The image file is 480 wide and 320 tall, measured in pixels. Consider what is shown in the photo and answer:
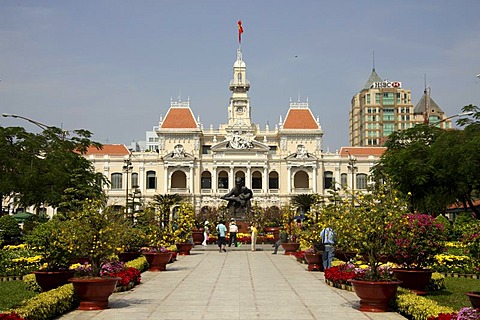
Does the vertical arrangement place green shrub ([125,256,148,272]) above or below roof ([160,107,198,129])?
below

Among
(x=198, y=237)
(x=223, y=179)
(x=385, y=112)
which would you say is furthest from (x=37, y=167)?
(x=385, y=112)

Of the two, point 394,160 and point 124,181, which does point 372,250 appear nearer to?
point 394,160

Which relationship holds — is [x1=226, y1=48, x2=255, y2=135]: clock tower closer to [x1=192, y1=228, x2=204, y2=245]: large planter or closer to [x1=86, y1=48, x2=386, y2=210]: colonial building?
[x1=86, y1=48, x2=386, y2=210]: colonial building

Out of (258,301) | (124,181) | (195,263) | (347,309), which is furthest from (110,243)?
(124,181)

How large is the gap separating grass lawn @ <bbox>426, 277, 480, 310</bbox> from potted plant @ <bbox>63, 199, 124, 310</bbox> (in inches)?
291

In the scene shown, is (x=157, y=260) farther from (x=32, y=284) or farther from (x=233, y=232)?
(x=233, y=232)

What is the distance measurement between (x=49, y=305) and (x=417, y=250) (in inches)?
340

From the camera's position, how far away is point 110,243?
1412 centimetres

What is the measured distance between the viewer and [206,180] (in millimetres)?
87312

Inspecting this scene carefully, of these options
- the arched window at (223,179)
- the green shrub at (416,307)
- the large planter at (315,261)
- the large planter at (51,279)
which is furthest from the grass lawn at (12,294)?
the arched window at (223,179)

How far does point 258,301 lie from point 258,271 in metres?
8.18

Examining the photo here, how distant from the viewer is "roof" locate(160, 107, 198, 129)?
290 feet

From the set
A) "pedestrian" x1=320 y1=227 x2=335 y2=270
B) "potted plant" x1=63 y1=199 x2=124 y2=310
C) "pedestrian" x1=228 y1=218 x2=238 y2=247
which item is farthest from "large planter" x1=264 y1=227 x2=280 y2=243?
"potted plant" x1=63 y1=199 x2=124 y2=310

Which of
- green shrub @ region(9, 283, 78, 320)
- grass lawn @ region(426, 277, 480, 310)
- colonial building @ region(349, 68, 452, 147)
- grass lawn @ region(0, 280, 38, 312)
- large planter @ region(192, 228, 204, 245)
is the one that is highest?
colonial building @ region(349, 68, 452, 147)
